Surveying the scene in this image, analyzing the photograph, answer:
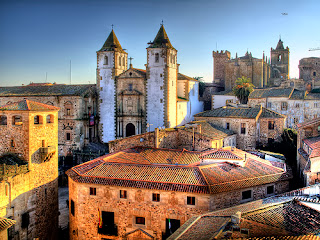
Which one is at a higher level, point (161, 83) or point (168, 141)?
point (161, 83)

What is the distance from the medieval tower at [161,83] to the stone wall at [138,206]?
62.6 ft

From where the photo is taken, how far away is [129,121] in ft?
136

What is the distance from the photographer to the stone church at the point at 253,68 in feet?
197

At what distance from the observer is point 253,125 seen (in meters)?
34.8

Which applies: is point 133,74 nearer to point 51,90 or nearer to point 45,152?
point 51,90

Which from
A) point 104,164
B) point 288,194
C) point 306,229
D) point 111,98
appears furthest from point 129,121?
point 306,229

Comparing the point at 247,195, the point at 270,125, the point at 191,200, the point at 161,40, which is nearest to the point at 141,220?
the point at 191,200

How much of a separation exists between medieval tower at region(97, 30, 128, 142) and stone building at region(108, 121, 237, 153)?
1255 cm

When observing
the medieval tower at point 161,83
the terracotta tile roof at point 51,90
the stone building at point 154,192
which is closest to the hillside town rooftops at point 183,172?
the stone building at point 154,192

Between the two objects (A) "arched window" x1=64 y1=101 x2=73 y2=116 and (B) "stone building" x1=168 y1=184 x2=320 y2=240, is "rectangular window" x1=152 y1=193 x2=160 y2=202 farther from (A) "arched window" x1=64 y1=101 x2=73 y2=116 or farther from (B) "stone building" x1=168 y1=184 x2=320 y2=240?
(A) "arched window" x1=64 y1=101 x2=73 y2=116

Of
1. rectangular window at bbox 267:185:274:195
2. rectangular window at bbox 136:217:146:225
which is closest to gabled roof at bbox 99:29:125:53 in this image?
rectangular window at bbox 136:217:146:225

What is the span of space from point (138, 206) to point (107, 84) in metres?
24.8

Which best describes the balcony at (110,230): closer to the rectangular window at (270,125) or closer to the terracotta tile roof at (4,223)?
the terracotta tile roof at (4,223)

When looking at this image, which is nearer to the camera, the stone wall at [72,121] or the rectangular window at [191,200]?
the rectangular window at [191,200]
